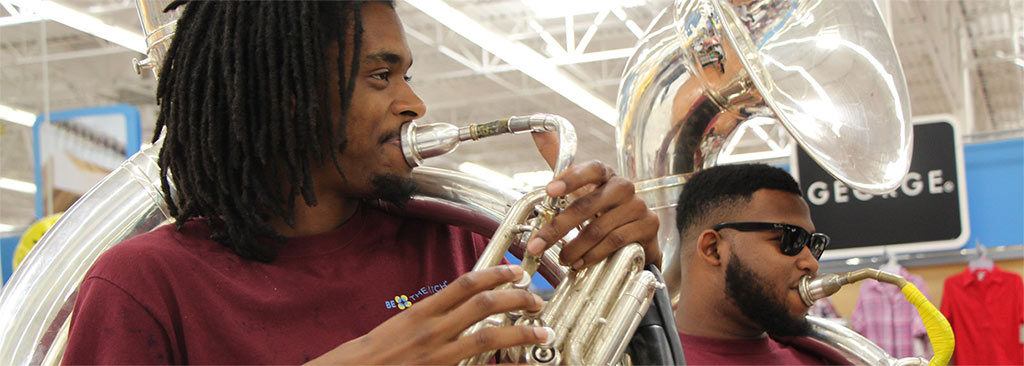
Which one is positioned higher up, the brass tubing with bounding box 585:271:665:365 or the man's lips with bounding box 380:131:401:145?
the man's lips with bounding box 380:131:401:145

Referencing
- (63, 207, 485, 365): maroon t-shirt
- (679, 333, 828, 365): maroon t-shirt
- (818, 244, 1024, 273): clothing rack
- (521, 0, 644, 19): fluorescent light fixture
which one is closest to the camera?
(63, 207, 485, 365): maroon t-shirt

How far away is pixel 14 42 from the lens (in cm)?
927

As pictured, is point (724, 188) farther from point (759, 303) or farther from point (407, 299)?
point (407, 299)

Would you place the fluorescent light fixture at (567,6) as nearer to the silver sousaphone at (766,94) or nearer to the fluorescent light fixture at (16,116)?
the fluorescent light fixture at (16,116)

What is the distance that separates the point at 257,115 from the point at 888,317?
313cm

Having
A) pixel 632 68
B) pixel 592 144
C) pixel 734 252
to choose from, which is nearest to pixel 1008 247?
pixel 734 252

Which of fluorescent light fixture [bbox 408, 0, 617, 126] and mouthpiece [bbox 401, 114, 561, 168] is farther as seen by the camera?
fluorescent light fixture [bbox 408, 0, 617, 126]

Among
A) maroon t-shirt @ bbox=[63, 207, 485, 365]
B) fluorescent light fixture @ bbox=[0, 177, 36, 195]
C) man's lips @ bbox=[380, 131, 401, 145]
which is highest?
fluorescent light fixture @ bbox=[0, 177, 36, 195]

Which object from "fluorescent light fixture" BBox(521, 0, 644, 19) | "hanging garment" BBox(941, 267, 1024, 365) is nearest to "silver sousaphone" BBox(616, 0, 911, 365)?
"hanging garment" BBox(941, 267, 1024, 365)

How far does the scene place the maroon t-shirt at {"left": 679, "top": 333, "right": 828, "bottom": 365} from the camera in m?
2.01

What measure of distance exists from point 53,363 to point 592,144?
12643 mm

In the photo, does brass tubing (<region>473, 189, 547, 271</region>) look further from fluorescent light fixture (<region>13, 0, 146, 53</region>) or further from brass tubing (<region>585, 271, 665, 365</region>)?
fluorescent light fixture (<region>13, 0, 146, 53</region>)

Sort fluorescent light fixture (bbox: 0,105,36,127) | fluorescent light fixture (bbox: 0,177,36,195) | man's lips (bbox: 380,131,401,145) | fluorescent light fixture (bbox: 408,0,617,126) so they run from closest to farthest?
man's lips (bbox: 380,131,401,145), fluorescent light fixture (bbox: 408,0,617,126), fluorescent light fixture (bbox: 0,105,36,127), fluorescent light fixture (bbox: 0,177,36,195)

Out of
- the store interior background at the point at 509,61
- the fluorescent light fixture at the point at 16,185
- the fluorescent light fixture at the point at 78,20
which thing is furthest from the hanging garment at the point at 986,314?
the fluorescent light fixture at the point at 16,185
